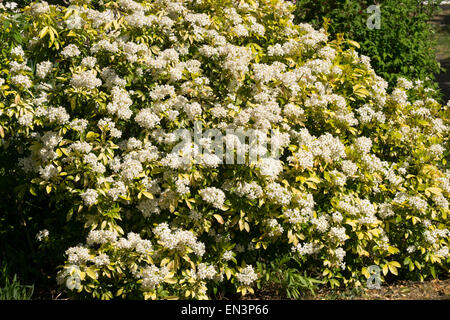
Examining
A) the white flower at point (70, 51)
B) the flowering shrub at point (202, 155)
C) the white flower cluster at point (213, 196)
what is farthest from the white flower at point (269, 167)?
the white flower at point (70, 51)

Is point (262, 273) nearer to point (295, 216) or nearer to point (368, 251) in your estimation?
point (295, 216)

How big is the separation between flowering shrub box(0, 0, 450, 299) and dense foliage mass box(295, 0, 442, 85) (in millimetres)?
1513

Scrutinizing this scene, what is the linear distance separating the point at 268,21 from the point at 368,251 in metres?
2.29

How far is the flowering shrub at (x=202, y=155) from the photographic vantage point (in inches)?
140

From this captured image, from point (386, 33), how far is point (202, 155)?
355 centimetres

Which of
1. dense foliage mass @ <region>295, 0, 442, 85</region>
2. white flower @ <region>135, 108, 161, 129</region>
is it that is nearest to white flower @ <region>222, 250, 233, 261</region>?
white flower @ <region>135, 108, 161, 129</region>

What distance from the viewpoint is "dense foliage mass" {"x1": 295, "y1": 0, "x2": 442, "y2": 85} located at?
6031mm

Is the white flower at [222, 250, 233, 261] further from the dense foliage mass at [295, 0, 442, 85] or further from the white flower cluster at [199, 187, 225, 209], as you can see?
the dense foliage mass at [295, 0, 442, 85]

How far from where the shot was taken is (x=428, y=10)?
23.8ft

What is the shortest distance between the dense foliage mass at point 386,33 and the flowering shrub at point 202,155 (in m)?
1.51

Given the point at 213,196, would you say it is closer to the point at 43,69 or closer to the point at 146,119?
the point at 146,119

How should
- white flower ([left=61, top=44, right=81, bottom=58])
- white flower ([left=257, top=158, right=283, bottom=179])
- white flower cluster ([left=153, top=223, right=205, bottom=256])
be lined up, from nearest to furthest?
white flower cluster ([left=153, top=223, right=205, bottom=256])
white flower ([left=257, top=158, right=283, bottom=179])
white flower ([left=61, top=44, right=81, bottom=58])


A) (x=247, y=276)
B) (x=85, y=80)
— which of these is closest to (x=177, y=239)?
(x=247, y=276)

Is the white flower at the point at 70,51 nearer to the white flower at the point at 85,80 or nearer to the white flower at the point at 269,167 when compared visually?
the white flower at the point at 85,80
